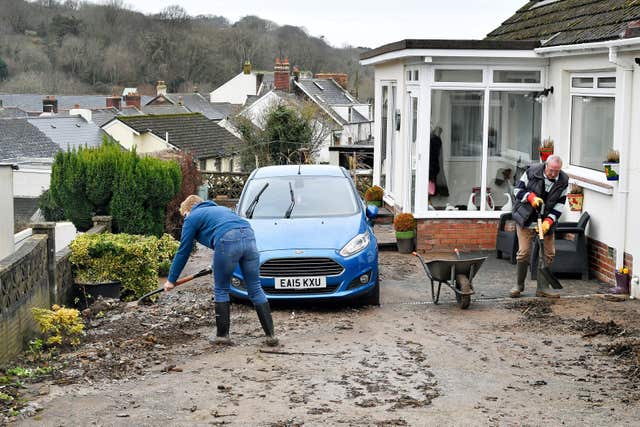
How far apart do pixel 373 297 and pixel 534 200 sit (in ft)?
7.99

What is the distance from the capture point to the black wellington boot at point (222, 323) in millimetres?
9273

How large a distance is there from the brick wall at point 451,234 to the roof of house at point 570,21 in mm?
3323

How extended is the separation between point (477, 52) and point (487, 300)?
5.23 meters

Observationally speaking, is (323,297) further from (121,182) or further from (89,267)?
(121,182)

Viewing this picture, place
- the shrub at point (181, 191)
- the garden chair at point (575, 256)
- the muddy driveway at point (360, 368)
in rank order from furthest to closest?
the shrub at point (181, 191) → the garden chair at point (575, 256) → the muddy driveway at point (360, 368)

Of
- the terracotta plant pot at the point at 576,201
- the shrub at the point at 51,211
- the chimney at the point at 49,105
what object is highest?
the chimney at the point at 49,105

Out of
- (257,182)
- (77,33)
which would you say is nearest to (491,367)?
(257,182)

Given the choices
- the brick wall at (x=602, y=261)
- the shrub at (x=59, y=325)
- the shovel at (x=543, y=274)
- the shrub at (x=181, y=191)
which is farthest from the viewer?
the shrub at (x=181, y=191)

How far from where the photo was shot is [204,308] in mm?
11477

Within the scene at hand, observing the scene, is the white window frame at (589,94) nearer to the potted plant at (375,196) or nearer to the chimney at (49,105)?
the potted plant at (375,196)

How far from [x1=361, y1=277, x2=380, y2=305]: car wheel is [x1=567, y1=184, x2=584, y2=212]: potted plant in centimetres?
417

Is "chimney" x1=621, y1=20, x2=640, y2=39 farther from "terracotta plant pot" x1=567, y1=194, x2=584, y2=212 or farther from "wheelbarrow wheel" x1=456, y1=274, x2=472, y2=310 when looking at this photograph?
"wheelbarrow wheel" x1=456, y1=274, x2=472, y2=310

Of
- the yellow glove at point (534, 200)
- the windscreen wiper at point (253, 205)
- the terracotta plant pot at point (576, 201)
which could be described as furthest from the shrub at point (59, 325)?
the terracotta plant pot at point (576, 201)

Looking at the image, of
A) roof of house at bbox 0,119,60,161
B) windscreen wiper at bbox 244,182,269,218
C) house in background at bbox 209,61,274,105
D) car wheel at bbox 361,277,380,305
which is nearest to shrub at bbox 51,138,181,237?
windscreen wiper at bbox 244,182,269,218
